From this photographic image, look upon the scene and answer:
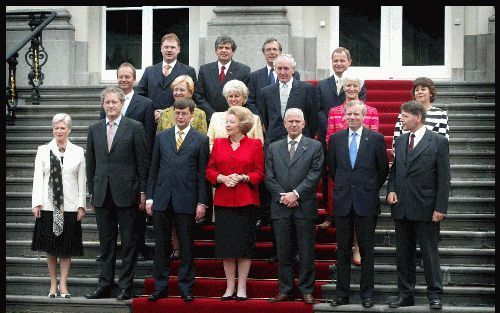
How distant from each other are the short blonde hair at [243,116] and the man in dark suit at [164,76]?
150 cm

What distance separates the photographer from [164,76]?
37.4 ft

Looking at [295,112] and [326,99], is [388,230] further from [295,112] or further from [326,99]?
[295,112]

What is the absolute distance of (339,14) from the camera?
623 inches

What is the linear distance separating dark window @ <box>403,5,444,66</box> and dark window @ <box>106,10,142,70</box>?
4.21 metres

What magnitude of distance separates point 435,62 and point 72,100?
5.51 m

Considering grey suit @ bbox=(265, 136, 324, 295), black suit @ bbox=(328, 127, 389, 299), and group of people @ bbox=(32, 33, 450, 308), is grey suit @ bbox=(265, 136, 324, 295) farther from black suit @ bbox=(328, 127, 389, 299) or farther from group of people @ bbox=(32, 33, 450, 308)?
black suit @ bbox=(328, 127, 389, 299)

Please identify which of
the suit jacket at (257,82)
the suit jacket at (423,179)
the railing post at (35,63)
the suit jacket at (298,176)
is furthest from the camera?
the railing post at (35,63)

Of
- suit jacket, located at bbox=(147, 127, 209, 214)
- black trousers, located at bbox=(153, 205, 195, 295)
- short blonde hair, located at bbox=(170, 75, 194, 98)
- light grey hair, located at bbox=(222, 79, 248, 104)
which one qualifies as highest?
short blonde hair, located at bbox=(170, 75, 194, 98)

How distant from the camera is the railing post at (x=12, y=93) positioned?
13.6 m

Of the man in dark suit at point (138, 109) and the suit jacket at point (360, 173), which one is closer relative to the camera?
the suit jacket at point (360, 173)

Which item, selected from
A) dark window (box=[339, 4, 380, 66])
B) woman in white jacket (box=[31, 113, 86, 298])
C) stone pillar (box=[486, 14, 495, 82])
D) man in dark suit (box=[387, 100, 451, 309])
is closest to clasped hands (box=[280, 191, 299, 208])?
man in dark suit (box=[387, 100, 451, 309])

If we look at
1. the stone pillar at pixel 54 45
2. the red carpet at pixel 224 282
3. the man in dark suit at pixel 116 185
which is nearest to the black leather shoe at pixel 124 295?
the man in dark suit at pixel 116 185

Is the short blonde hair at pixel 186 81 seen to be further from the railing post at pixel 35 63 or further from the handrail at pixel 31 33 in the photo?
the railing post at pixel 35 63

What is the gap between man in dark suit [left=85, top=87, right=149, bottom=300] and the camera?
10.2 m
